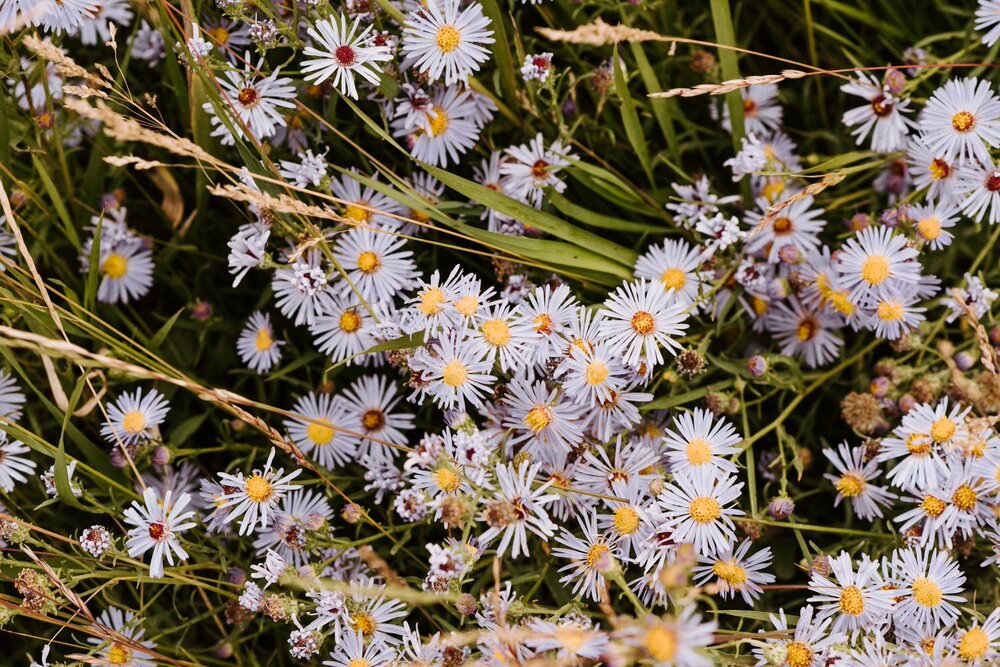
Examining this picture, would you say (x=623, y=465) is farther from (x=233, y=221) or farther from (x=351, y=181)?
(x=233, y=221)

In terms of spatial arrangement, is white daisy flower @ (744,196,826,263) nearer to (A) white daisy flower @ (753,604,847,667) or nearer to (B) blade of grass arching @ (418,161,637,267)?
(B) blade of grass arching @ (418,161,637,267)

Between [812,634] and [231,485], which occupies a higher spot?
[231,485]

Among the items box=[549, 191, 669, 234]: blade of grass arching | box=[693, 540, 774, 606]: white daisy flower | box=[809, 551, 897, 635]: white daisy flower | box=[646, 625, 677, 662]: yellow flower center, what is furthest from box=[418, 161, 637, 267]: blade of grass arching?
box=[646, 625, 677, 662]: yellow flower center

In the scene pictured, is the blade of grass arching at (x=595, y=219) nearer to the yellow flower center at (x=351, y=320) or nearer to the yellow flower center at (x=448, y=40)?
the yellow flower center at (x=448, y=40)

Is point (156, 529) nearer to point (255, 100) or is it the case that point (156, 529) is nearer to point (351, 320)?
point (351, 320)

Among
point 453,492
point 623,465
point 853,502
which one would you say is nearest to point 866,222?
point 853,502

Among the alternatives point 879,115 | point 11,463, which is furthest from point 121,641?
point 879,115
